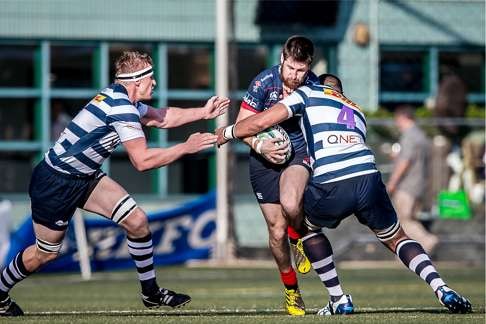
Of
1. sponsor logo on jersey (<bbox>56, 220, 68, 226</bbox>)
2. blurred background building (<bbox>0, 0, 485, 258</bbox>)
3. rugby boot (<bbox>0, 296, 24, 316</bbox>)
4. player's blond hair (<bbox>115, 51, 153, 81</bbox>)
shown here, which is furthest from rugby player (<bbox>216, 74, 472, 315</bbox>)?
blurred background building (<bbox>0, 0, 485, 258</bbox>)

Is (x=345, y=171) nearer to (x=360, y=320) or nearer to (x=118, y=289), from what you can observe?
(x=360, y=320)

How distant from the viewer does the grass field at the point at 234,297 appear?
35.5 ft

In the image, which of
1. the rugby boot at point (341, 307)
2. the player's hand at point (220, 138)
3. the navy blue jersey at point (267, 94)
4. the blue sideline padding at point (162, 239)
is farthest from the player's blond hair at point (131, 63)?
the blue sideline padding at point (162, 239)

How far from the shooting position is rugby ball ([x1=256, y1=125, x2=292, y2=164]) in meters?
11.4

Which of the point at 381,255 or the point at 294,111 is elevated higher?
the point at 294,111

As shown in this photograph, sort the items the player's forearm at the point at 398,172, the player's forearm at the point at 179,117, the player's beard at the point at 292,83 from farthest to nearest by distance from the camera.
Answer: the player's forearm at the point at 398,172 → the player's forearm at the point at 179,117 → the player's beard at the point at 292,83

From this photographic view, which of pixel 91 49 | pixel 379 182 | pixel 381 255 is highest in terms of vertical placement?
pixel 91 49

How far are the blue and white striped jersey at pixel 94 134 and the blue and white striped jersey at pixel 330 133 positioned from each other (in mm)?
1243

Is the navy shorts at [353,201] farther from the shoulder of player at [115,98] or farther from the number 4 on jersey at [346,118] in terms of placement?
the shoulder of player at [115,98]

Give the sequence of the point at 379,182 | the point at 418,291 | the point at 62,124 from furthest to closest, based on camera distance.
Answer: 1. the point at 62,124
2. the point at 418,291
3. the point at 379,182

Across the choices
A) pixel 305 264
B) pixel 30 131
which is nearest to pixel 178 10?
pixel 30 131

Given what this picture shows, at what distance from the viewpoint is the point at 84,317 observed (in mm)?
11188

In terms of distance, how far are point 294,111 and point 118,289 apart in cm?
723

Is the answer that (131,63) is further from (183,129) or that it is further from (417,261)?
(183,129)
